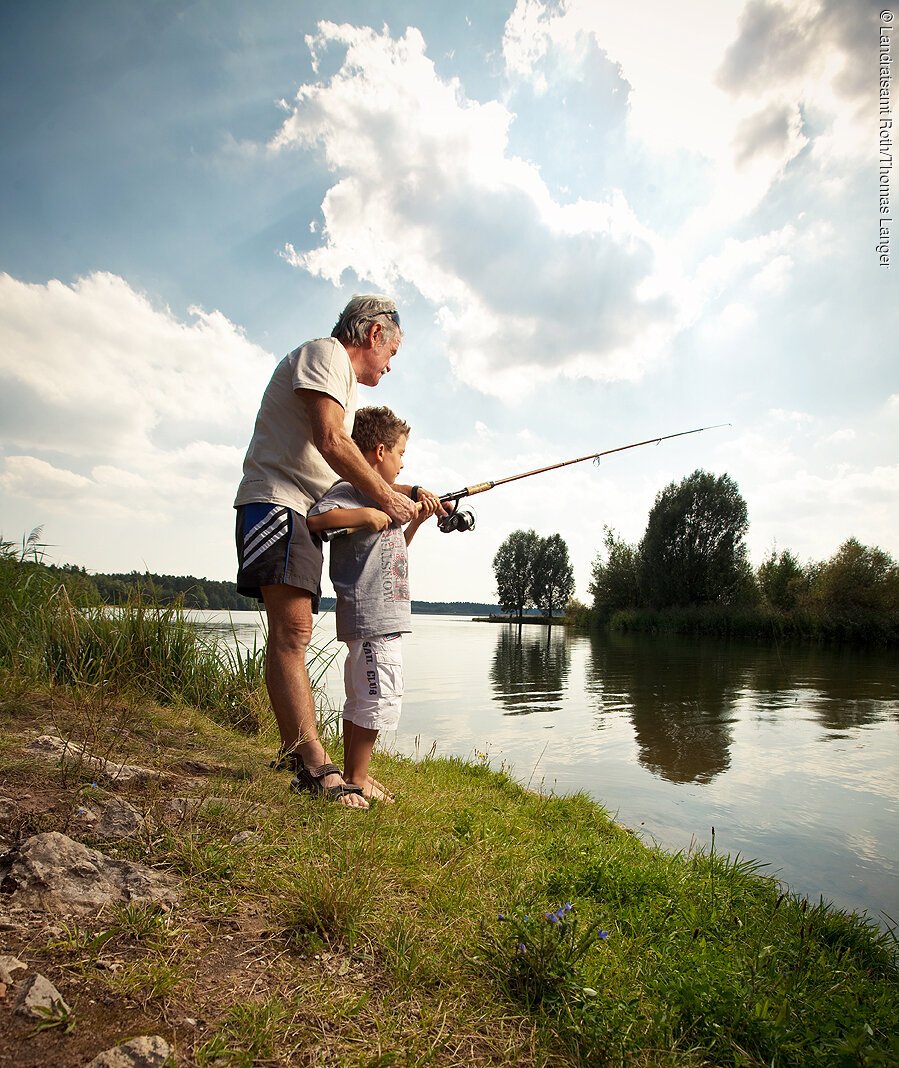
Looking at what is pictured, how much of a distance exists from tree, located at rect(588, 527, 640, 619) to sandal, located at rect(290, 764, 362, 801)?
49965 millimetres

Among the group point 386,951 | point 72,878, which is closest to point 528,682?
point 386,951

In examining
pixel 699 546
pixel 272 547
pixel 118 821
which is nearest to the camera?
pixel 118 821

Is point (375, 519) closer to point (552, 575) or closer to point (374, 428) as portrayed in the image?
point (374, 428)

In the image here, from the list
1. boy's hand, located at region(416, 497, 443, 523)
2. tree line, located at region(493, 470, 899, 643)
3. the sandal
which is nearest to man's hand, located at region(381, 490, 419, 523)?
boy's hand, located at region(416, 497, 443, 523)

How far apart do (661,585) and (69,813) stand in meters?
45.8

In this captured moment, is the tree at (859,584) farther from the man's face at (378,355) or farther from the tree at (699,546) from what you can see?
the man's face at (378,355)

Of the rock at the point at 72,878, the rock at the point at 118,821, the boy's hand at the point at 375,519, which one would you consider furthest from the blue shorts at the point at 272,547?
the rock at the point at 72,878

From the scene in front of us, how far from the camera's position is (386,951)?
166cm

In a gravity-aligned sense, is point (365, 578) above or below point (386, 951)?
above

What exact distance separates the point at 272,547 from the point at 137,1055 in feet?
6.44

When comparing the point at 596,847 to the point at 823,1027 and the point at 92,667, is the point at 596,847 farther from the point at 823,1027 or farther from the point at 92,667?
the point at 92,667

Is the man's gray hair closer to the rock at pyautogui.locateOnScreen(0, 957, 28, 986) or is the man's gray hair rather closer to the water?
the rock at pyautogui.locateOnScreen(0, 957, 28, 986)

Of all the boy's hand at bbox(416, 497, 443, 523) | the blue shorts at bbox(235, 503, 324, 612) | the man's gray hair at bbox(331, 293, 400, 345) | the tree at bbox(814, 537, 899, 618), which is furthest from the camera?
the tree at bbox(814, 537, 899, 618)

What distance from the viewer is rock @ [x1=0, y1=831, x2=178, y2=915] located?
160 cm
